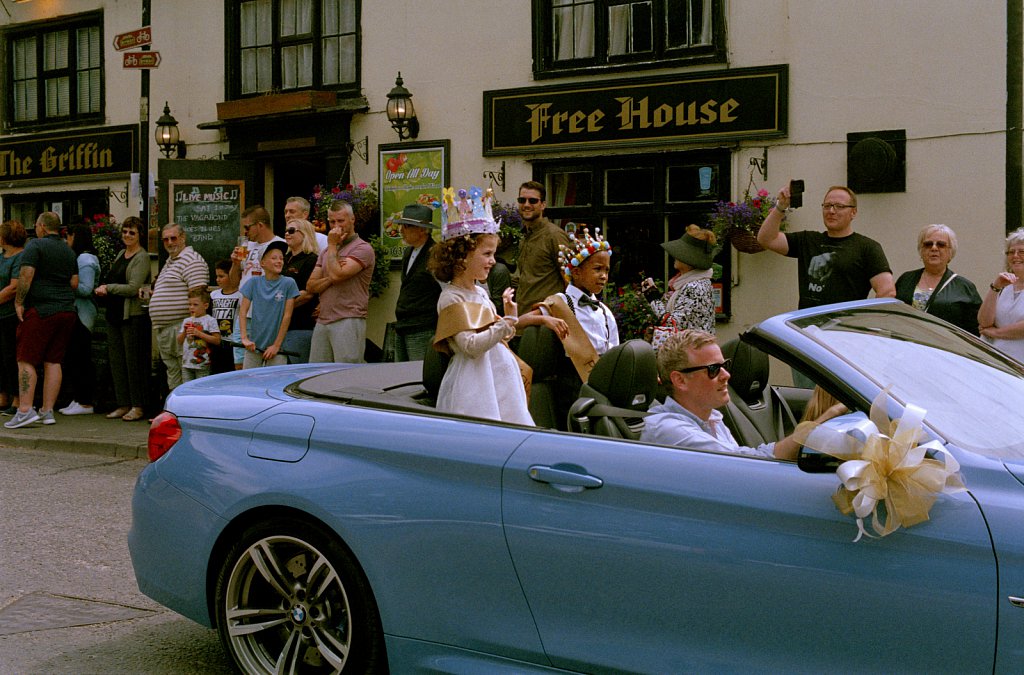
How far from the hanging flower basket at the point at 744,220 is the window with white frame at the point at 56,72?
9171 millimetres

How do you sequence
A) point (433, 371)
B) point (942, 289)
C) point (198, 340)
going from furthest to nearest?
point (198, 340) → point (942, 289) → point (433, 371)

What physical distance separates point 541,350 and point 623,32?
22.3 ft

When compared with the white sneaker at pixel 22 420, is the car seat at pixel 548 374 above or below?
above

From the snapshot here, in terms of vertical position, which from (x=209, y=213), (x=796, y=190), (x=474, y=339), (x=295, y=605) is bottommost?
(x=295, y=605)

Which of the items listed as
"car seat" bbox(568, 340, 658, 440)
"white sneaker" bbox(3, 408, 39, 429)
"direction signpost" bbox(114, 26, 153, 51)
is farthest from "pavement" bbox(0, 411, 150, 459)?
"car seat" bbox(568, 340, 658, 440)

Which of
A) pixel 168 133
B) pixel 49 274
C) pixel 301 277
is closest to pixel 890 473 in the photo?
pixel 301 277

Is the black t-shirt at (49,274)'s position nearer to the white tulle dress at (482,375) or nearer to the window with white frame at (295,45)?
the window with white frame at (295,45)

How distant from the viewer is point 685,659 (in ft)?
9.62

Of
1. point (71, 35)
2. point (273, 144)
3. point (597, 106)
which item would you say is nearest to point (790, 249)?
point (597, 106)

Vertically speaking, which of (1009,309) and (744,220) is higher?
(744,220)

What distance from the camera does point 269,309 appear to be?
9.23 metres

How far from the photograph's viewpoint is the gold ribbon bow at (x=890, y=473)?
266 centimetres

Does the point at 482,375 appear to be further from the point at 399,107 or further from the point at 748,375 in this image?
the point at 399,107

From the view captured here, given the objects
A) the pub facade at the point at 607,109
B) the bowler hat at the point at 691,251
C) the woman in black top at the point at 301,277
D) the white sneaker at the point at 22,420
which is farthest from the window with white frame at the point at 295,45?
the bowler hat at the point at 691,251
